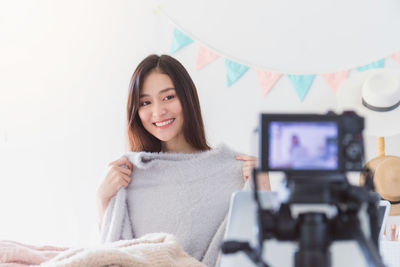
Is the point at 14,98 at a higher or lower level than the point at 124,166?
higher

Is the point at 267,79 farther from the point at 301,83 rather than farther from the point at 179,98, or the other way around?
the point at 179,98

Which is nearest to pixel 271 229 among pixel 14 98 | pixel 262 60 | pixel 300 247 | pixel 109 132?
pixel 300 247

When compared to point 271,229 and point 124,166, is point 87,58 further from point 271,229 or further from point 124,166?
point 271,229

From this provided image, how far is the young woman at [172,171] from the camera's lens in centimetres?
126

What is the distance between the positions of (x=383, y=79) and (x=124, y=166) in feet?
3.20

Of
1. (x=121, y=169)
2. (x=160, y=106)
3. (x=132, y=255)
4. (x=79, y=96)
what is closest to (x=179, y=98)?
(x=160, y=106)

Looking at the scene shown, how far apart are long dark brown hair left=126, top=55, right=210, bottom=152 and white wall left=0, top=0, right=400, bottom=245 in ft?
1.87

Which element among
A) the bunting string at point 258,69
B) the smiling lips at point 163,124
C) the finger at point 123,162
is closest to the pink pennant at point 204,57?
the bunting string at point 258,69

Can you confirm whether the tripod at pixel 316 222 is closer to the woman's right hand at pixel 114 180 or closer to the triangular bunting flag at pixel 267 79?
the woman's right hand at pixel 114 180

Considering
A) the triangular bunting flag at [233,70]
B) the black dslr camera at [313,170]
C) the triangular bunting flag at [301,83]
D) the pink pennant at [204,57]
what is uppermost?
the pink pennant at [204,57]

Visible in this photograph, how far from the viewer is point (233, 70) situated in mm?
2023

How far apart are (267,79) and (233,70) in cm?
15

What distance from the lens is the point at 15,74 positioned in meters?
2.26

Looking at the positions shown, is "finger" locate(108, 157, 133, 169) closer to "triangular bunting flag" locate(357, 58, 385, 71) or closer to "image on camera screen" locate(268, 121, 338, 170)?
"image on camera screen" locate(268, 121, 338, 170)
